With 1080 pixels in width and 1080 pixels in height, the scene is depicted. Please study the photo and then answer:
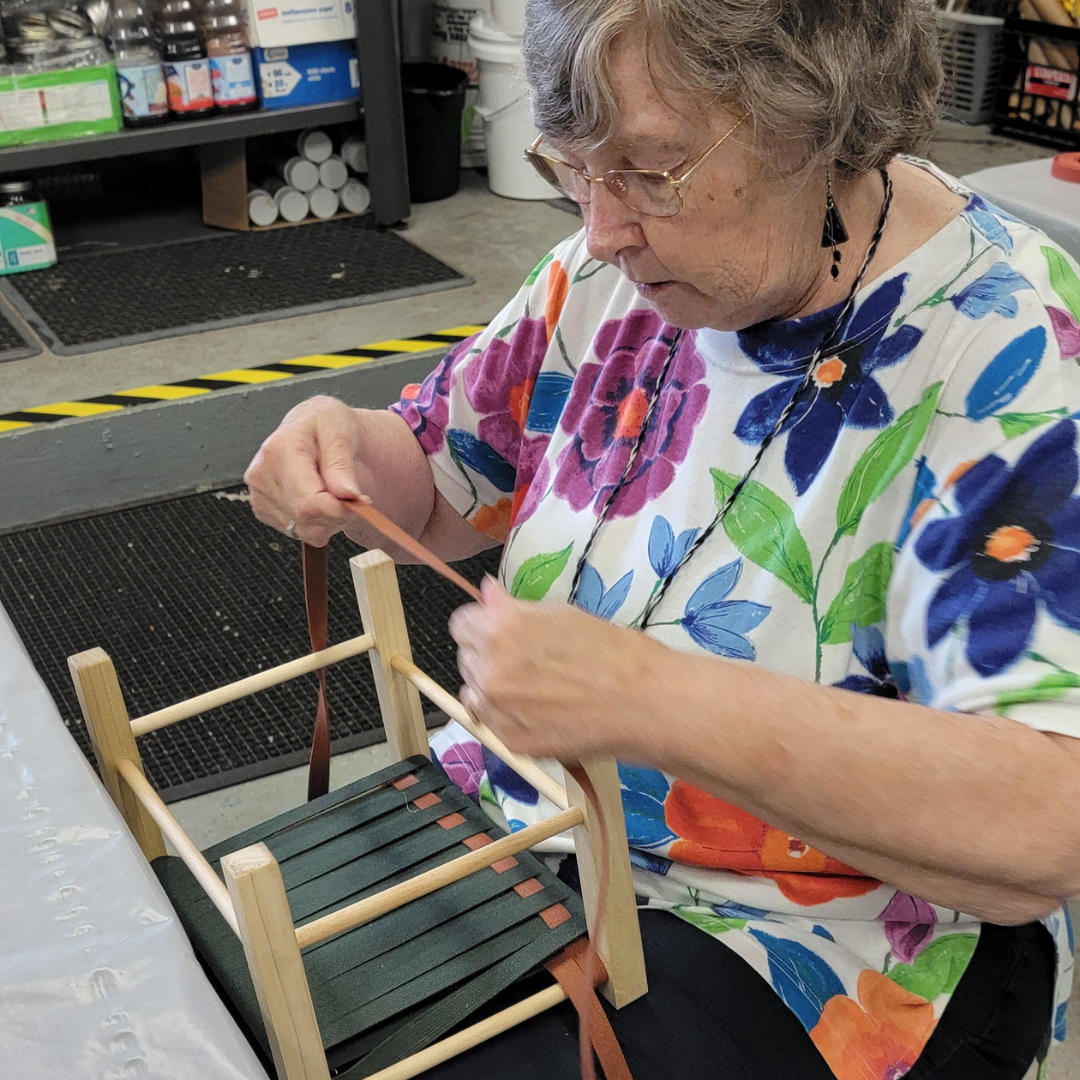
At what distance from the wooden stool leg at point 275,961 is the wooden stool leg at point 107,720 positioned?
286 millimetres

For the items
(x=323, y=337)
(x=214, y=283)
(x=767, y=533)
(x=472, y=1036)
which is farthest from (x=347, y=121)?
(x=472, y=1036)

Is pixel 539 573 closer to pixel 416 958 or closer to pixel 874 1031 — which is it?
pixel 416 958

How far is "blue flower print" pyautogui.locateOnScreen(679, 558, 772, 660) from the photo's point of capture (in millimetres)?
1062

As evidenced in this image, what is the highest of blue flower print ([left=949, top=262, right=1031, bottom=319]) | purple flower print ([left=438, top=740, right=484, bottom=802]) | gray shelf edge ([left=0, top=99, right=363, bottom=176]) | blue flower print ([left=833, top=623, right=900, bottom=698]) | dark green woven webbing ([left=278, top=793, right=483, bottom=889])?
blue flower print ([left=949, top=262, right=1031, bottom=319])

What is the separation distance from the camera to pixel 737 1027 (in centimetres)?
102

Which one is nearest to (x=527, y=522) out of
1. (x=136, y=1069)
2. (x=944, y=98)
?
(x=944, y=98)

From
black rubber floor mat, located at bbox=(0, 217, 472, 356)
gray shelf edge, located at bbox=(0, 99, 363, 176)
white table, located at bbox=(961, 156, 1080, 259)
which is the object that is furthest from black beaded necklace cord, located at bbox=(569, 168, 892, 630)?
gray shelf edge, located at bbox=(0, 99, 363, 176)

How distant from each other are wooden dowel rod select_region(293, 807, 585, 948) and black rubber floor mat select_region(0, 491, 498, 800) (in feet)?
4.40

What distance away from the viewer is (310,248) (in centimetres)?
392

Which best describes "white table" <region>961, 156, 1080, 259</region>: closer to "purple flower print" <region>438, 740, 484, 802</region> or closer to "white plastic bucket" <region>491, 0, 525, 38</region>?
"purple flower print" <region>438, 740, 484, 802</region>

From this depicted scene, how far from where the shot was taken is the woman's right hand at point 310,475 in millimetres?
1199

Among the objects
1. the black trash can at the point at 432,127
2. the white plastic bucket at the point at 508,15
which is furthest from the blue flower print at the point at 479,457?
the black trash can at the point at 432,127

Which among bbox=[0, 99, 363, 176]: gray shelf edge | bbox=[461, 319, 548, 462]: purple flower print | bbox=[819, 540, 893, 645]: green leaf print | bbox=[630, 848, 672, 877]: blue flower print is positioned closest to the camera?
bbox=[819, 540, 893, 645]: green leaf print

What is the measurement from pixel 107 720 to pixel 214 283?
9.20 feet
